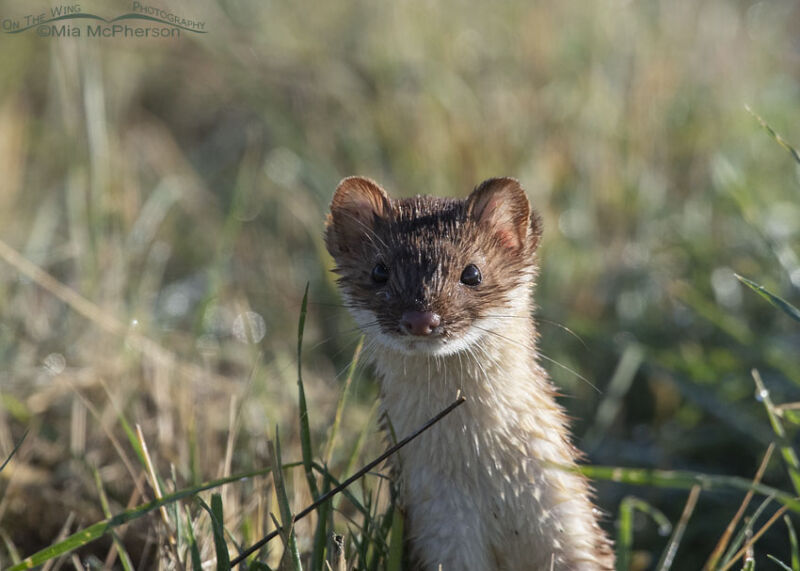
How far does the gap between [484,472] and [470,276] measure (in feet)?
1.70

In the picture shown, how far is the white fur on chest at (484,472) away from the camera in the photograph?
2523mm

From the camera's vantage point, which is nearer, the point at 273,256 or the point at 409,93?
the point at 273,256

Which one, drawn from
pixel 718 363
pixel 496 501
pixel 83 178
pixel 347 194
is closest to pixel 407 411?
pixel 496 501

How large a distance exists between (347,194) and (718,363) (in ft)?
6.15

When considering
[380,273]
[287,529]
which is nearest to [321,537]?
[287,529]

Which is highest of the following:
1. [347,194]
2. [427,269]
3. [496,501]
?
[347,194]

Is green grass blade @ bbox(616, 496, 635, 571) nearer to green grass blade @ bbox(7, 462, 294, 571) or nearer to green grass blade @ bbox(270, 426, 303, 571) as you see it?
green grass blade @ bbox(270, 426, 303, 571)

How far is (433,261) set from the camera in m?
2.55

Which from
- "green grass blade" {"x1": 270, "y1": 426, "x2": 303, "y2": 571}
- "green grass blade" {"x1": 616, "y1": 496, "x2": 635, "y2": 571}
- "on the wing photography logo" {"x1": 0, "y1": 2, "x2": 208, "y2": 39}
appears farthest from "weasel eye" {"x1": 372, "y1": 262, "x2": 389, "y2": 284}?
"on the wing photography logo" {"x1": 0, "y1": 2, "x2": 208, "y2": 39}

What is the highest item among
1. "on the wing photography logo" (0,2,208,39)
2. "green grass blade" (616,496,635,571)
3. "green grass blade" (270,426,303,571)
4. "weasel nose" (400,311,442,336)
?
"on the wing photography logo" (0,2,208,39)

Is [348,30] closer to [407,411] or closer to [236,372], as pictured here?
[236,372]

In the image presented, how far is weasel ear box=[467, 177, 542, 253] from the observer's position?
8.75 feet

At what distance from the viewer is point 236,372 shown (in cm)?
437

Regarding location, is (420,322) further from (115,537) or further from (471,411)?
(115,537)
